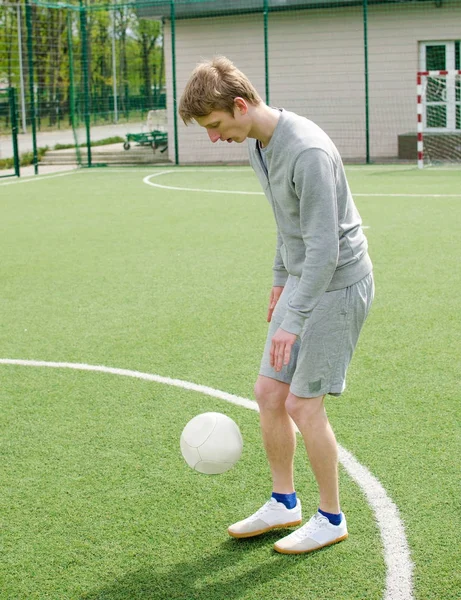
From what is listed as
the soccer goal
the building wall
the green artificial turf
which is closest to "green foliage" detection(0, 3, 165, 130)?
the building wall

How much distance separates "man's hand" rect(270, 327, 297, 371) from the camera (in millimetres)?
3107

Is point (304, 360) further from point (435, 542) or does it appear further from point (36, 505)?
point (36, 505)

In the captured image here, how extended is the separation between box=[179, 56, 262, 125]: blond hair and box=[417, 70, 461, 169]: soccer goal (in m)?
18.7

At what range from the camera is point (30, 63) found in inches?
820

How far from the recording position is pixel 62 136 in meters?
35.4

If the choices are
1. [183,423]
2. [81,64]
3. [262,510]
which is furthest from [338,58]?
[262,510]

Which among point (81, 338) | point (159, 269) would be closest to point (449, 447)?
point (81, 338)

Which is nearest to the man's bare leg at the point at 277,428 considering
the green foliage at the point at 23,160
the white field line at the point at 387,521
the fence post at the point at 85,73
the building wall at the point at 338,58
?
the white field line at the point at 387,521

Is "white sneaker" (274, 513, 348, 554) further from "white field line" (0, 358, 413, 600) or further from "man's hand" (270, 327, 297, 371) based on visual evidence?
"man's hand" (270, 327, 297, 371)

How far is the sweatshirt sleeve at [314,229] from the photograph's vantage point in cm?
294

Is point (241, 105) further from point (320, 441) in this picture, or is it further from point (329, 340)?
point (320, 441)

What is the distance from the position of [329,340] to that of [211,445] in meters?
0.77

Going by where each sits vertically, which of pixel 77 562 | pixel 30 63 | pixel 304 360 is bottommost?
pixel 77 562

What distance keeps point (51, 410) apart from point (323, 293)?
2.49 m
